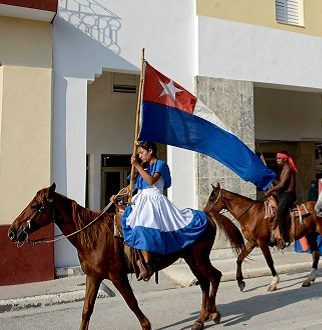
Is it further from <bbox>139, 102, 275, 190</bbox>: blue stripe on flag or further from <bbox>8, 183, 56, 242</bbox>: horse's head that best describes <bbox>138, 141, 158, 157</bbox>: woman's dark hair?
<bbox>8, 183, 56, 242</bbox>: horse's head

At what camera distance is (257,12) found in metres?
9.78

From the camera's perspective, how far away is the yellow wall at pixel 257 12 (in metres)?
9.26

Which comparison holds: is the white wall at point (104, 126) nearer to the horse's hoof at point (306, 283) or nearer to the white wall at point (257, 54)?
the white wall at point (257, 54)

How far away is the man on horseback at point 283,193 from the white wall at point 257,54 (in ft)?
9.99

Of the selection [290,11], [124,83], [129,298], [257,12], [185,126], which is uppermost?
[290,11]

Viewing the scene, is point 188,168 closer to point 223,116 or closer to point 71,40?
point 223,116

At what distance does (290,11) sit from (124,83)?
4661 mm

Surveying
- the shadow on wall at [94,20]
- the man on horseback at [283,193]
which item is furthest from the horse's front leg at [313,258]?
the shadow on wall at [94,20]

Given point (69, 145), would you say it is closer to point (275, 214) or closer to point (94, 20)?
Answer: point (94, 20)

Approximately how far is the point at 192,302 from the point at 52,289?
2293mm

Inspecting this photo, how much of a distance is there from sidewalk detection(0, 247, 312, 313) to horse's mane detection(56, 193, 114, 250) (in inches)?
91.6

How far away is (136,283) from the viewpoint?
7211 millimetres

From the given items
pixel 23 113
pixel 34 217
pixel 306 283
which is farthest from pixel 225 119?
pixel 34 217

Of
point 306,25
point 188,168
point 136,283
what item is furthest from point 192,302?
point 306,25
